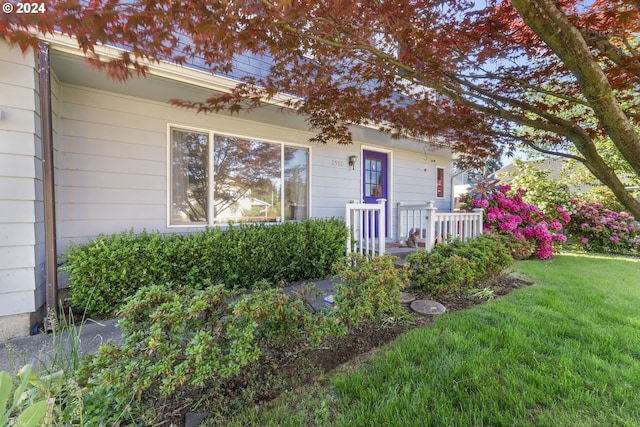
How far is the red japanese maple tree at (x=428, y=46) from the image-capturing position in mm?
1589

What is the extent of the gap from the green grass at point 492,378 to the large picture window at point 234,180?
3.40 metres

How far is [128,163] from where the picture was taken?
3980 mm

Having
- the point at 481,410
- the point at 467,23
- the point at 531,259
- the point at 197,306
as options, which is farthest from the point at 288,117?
the point at 531,259

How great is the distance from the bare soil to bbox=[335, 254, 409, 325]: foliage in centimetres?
21

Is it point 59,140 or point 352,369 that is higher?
point 59,140

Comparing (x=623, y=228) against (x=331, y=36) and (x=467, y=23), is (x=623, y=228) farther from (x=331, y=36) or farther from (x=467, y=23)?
(x=331, y=36)

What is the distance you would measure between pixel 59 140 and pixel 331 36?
3553 mm

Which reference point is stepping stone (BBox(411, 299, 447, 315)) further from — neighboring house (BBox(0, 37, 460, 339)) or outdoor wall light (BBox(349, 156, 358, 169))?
outdoor wall light (BBox(349, 156, 358, 169))

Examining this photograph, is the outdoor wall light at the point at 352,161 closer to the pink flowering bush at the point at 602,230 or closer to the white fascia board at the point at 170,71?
the white fascia board at the point at 170,71

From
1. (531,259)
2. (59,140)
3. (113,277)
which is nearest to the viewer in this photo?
(113,277)

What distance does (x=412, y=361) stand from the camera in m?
2.22

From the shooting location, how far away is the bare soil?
1.73 meters

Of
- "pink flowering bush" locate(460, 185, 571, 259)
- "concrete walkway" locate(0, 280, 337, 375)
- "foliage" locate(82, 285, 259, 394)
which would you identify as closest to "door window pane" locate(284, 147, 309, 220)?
"concrete walkway" locate(0, 280, 337, 375)

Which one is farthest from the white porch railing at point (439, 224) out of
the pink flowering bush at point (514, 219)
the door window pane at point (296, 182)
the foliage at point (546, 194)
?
the foliage at point (546, 194)
